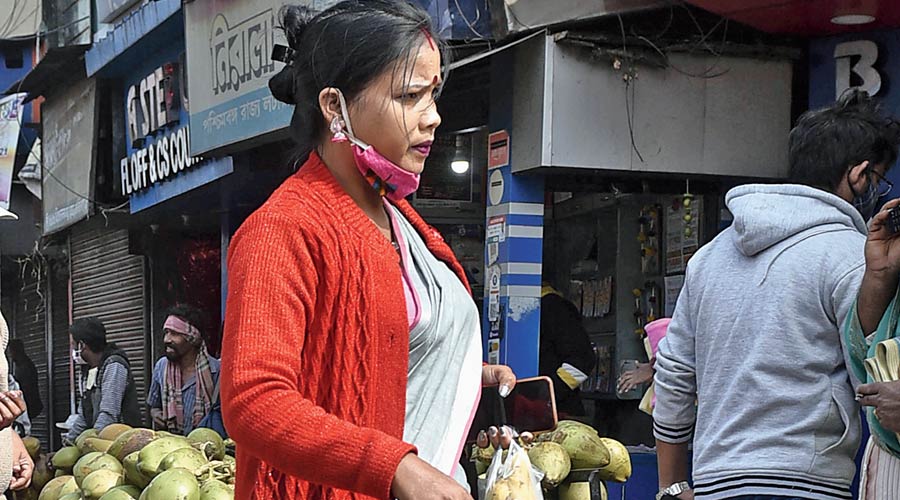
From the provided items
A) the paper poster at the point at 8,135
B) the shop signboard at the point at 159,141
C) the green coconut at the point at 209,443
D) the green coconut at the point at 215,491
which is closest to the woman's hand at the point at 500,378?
the green coconut at the point at 215,491

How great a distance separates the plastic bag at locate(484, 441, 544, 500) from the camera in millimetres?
2389

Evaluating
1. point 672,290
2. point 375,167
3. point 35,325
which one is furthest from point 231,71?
point 35,325

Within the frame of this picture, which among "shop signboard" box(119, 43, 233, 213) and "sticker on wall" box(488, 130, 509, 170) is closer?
"sticker on wall" box(488, 130, 509, 170)

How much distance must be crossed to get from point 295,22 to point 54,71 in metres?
11.2

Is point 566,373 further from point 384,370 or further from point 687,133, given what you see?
point 384,370

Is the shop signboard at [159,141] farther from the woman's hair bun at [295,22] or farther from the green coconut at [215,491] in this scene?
the woman's hair bun at [295,22]

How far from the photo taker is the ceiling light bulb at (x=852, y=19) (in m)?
5.68

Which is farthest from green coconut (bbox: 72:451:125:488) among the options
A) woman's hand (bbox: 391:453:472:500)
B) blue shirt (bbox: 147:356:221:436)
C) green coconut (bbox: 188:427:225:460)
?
blue shirt (bbox: 147:356:221:436)

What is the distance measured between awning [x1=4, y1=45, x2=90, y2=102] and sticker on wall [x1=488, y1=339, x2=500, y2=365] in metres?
6.96

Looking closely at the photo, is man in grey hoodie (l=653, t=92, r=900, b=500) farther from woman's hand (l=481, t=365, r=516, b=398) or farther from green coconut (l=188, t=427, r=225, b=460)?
green coconut (l=188, t=427, r=225, b=460)

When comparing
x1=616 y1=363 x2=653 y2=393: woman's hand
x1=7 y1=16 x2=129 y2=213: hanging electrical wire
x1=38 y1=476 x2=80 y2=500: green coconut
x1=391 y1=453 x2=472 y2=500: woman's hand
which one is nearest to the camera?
x1=391 y1=453 x2=472 y2=500: woman's hand

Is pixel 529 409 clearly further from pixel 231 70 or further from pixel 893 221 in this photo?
pixel 231 70

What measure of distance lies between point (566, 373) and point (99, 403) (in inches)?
182

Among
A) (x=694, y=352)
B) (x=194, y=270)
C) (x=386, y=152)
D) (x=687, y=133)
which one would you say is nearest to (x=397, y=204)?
(x=386, y=152)
